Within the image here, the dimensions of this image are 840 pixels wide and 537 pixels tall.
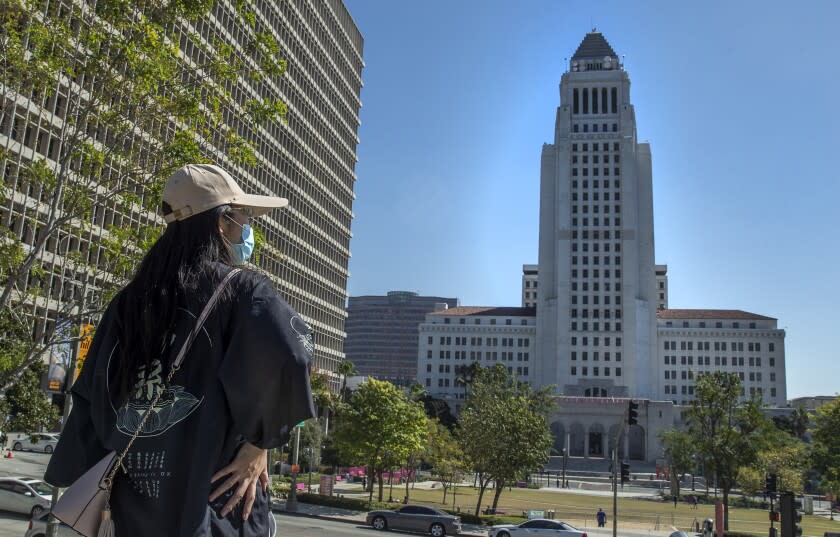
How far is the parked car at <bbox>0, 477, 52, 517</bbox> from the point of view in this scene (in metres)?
25.9

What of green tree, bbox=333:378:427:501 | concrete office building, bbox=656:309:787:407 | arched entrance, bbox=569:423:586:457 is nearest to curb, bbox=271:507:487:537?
green tree, bbox=333:378:427:501

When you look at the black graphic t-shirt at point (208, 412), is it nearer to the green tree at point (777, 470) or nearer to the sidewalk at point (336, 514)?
the sidewalk at point (336, 514)

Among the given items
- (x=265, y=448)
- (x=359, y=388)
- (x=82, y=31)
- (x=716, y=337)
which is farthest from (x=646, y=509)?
(x=716, y=337)

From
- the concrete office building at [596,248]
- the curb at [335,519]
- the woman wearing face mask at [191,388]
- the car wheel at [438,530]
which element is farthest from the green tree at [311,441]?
the concrete office building at [596,248]

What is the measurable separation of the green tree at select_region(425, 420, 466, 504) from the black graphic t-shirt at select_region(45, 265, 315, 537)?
145ft

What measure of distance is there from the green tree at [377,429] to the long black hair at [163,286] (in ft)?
134

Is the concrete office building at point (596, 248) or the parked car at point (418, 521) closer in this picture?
the parked car at point (418, 521)

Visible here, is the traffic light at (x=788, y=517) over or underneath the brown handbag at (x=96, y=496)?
underneath

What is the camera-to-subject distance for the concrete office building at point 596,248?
12675 cm

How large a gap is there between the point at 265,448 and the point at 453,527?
32.6 metres

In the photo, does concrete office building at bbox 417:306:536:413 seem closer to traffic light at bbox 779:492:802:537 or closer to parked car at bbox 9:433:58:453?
parked car at bbox 9:433:58:453

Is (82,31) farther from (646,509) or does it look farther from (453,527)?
(646,509)

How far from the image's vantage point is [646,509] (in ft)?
184

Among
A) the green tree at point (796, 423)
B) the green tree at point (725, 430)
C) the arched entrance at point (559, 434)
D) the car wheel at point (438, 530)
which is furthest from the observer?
the arched entrance at point (559, 434)
